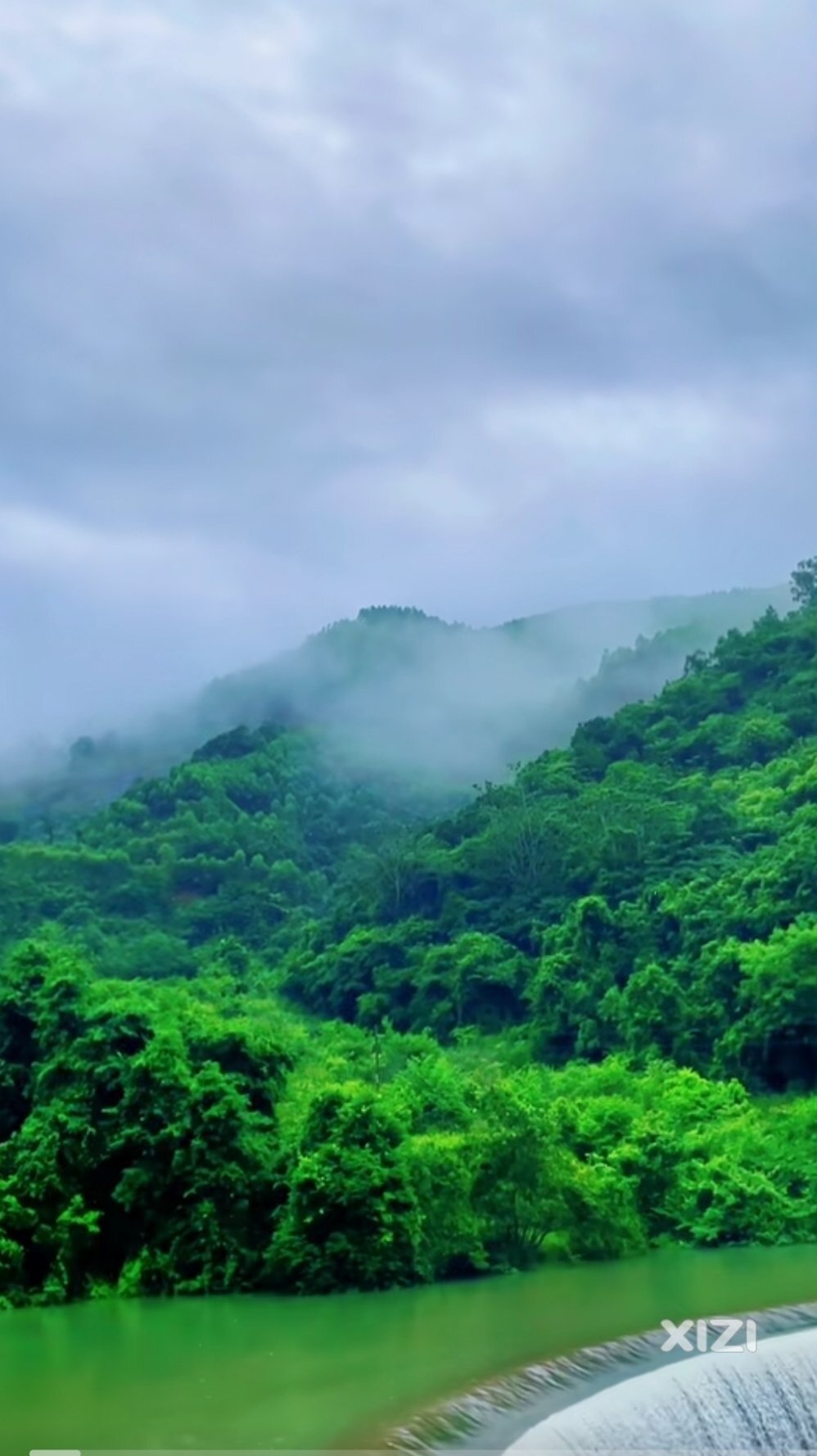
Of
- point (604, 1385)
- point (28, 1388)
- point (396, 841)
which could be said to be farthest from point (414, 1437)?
point (396, 841)

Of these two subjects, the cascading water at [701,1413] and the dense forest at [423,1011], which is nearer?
the cascading water at [701,1413]

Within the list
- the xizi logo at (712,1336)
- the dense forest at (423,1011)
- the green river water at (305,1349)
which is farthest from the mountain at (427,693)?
the xizi logo at (712,1336)

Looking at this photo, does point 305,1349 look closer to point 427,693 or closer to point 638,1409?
point 638,1409

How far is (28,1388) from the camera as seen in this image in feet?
43.1

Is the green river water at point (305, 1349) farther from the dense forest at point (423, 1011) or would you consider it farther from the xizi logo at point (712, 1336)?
the dense forest at point (423, 1011)

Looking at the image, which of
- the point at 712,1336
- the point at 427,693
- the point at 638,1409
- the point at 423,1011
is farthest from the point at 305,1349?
the point at 427,693

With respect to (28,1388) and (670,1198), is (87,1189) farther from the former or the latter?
(670,1198)

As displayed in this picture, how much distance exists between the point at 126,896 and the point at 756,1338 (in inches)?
1609

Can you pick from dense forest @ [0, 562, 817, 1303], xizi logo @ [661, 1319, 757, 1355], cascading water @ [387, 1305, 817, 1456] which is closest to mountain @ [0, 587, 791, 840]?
dense forest @ [0, 562, 817, 1303]

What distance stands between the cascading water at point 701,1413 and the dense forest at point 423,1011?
597 cm

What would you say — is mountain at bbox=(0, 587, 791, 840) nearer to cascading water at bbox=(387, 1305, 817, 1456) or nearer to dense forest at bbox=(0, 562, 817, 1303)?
dense forest at bbox=(0, 562, 817, 1303)

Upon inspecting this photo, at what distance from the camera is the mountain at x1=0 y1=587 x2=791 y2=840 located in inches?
3081

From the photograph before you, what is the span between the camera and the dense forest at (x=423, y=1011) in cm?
1847

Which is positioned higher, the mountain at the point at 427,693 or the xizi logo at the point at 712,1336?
the mountain at the point at 427,693
